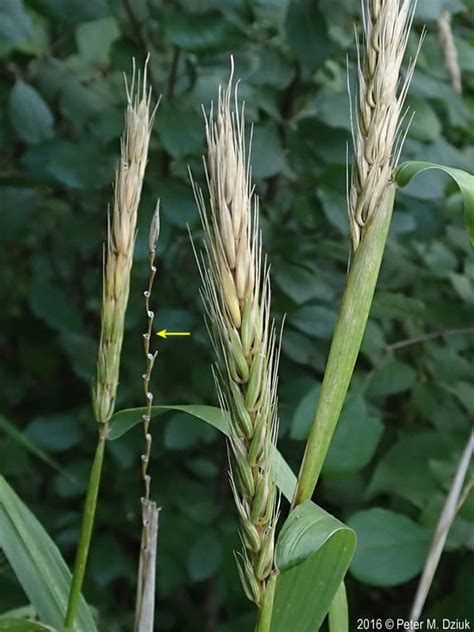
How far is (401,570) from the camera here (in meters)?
0.92

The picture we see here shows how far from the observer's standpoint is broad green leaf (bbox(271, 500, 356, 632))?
0.47 meters

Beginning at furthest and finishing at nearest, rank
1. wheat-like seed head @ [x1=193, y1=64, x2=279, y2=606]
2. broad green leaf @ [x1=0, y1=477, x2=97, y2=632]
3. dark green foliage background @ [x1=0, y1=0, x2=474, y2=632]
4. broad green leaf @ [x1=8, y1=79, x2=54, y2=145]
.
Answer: broad green leaf @ [x1=8, y1=79, x2=54, y2=145], dark green foliage background @ [x1=0, y1=0, x2=474, y2=632], broad green leaf @ [x1=0, y1=477, x2=97, y2=632], wheat-like seed head @ [x1=193, y1=64, x2=279, y2=606]

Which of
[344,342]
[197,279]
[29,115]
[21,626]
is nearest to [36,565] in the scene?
[21,626]

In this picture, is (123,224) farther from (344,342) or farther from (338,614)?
(338,614)

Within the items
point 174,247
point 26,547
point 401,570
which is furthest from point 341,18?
point 26,547

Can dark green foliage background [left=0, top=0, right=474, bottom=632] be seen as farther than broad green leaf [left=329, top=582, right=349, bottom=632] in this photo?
Yes

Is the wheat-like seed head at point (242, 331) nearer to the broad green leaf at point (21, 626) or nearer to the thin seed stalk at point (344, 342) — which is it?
the thin seed stalk at point (344, 342)

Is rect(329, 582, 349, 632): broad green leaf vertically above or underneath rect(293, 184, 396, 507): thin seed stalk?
underneath

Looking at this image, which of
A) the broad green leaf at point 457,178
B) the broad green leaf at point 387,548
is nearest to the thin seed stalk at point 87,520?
the broad green leaf at point 457,178

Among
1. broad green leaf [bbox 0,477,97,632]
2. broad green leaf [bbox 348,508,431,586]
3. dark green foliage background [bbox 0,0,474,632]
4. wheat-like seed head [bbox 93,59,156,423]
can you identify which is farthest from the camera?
dark green foliage background [bbox 0,0,474,632]

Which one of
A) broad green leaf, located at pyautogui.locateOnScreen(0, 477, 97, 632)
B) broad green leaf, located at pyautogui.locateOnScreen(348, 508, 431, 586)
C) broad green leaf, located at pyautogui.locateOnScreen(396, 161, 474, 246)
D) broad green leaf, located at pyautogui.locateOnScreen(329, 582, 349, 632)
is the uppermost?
broad green leaf, located at pyautogui.locateOnScreen(396, 161, 474, 246)

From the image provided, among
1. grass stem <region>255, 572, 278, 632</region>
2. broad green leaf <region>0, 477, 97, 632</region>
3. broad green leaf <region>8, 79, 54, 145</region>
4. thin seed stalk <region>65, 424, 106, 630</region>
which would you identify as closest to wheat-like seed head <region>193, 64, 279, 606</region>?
grass stem <region>255, 572, 278, 632</region>

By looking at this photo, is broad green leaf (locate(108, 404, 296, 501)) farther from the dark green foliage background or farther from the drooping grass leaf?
the dark green foliage background

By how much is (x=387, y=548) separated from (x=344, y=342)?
0.50 meters
